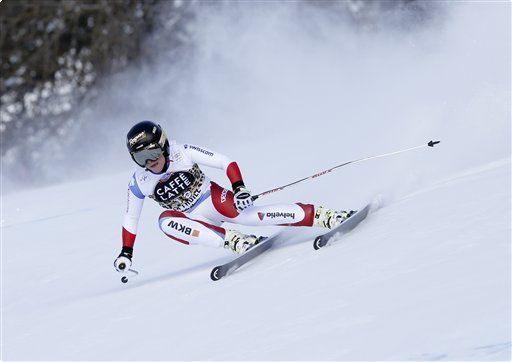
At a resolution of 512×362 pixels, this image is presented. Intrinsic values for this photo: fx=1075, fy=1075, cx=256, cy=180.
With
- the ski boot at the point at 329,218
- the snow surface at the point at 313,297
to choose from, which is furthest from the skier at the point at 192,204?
the snow surface at the point at 313,297

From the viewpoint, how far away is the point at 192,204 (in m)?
7.62

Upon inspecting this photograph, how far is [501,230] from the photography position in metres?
5.73

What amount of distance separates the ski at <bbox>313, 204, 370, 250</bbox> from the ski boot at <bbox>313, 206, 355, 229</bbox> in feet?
0.27

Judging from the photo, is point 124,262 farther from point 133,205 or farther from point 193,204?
point 193,204

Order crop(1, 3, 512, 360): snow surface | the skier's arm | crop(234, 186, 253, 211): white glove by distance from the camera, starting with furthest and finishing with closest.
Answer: the skier's arm → crop(234, 186, 253, 211): white glove → crop(1, 3, 512, 360): snow surface

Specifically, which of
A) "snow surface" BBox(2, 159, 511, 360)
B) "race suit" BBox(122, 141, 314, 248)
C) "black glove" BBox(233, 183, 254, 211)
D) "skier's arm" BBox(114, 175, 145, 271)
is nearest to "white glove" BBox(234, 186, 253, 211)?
"black glove" BBox(233, 183, 254, 211)

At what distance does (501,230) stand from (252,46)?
50.6 ft

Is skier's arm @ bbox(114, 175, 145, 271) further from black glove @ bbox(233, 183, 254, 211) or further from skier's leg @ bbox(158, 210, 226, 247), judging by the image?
black glove @ bbox(233, 183, 254, 211)

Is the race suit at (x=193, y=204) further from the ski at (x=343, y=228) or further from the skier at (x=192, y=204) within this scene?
the ski at (x=343, y=228)

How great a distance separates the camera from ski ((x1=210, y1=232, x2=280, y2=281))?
7.04 meters

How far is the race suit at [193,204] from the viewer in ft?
24.4

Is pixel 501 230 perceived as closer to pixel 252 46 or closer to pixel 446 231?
pixel 446 231

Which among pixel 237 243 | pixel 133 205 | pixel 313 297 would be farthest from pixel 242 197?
pixel 313 297

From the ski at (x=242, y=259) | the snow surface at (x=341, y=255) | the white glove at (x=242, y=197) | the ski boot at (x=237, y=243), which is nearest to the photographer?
the snow surface at (x=341, y=255)
